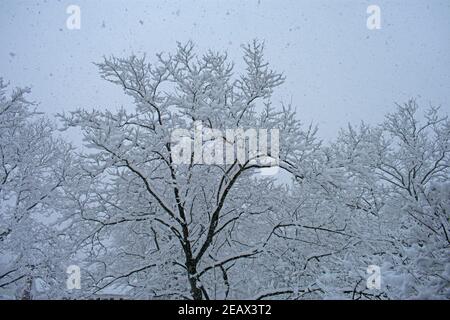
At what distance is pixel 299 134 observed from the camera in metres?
5.97

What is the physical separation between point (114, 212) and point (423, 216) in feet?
18.5
